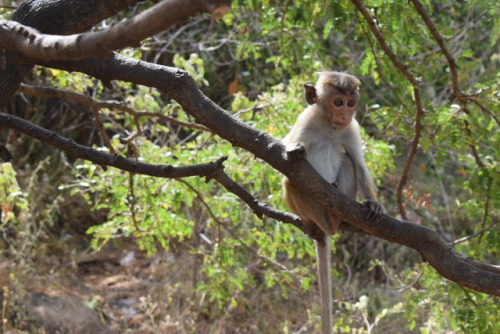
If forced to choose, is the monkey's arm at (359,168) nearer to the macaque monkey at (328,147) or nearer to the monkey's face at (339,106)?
the macaque monkey at (328,147)

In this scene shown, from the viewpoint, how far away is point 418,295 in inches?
221

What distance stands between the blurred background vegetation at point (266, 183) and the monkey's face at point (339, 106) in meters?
0.68

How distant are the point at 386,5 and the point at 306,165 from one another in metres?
2.40

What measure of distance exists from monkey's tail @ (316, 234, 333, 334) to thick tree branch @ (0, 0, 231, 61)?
244 centimetres

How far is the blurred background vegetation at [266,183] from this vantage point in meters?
4.91

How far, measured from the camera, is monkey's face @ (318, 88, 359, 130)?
4391mm

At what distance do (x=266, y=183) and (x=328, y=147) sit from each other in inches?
47.5

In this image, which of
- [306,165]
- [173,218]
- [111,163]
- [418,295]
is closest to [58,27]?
[111,163]

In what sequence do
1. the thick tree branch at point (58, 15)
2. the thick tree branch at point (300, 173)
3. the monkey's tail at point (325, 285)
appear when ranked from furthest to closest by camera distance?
1. the monkey's tail at point (325, 285)
2. the thick tree branch at point (58, 15)
3. the thick tree branch at point (300, 173)

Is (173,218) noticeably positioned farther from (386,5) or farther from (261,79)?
(261,79)

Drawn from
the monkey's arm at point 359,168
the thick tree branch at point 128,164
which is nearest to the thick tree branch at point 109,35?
the thick tree branch at point 128,164

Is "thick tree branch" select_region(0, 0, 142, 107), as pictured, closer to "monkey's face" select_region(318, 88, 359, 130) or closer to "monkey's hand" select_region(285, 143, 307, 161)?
"monkey's hand" select_region(285, 143, 307, 161)

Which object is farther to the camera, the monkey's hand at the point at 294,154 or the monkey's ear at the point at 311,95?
the monkey's ear at the point at 311,95

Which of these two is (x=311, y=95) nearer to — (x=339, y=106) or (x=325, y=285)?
(x=339, y=106)
